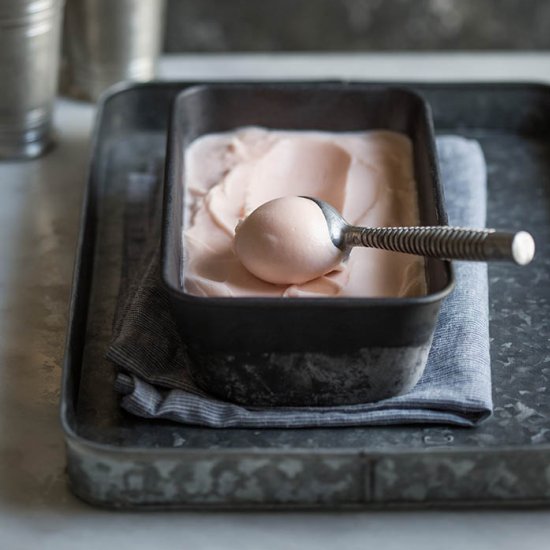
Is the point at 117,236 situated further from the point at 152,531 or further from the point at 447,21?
the point at 447,21

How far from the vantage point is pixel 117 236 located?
125 cm

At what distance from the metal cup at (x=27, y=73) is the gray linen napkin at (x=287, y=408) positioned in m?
0.35

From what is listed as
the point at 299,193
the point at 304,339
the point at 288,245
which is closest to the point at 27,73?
the point at 299,193

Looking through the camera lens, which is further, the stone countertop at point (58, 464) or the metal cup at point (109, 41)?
the metal cup at point (109, 41)

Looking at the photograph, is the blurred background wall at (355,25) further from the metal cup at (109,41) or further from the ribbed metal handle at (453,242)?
the ribbed metal handle at (453,242)

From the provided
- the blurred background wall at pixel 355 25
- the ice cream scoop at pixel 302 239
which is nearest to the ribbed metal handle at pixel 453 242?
the ice cream scoop at pixel 302 239

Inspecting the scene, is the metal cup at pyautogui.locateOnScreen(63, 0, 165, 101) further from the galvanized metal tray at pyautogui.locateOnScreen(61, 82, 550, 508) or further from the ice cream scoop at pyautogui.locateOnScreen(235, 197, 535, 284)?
the ice cream scoop at pyautogui.locateOnScreen(235, 197, 535, 284)

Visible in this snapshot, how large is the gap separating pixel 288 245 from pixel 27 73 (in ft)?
1.74

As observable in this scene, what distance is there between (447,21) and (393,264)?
2.39ft

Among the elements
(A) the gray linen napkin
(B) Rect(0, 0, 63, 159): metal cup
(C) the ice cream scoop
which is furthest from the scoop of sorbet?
(B) Rect(0, 0, 63, 159): metal cup

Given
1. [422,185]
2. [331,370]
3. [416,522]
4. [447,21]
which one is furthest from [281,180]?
[447,21]

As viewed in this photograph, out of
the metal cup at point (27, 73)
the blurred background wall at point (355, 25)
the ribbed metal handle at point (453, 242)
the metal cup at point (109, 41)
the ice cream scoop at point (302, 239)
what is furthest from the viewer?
the blurred background wall at point (355, 25)

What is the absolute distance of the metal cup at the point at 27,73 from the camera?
130 cm

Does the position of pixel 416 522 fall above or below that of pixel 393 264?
below
